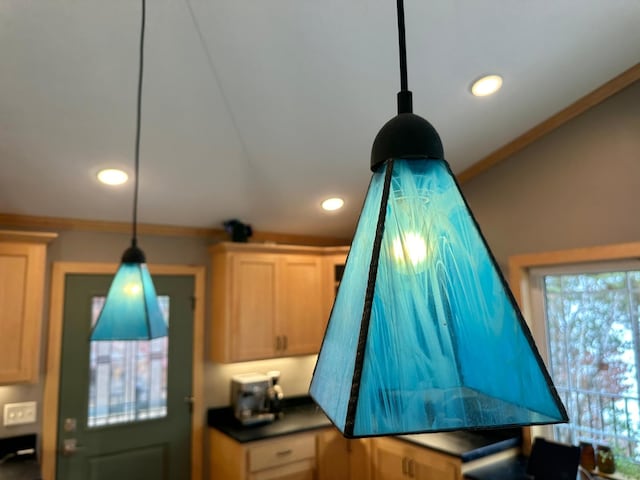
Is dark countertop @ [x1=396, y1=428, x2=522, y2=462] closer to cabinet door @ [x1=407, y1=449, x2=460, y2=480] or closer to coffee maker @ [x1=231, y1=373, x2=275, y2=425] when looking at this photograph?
cabinet door @ [x1=407, y1=449, x2=460, y2=480]

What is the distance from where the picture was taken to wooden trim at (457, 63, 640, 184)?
2.54 metres

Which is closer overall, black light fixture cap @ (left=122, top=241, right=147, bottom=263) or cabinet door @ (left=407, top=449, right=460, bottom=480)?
black light fixture cap @ (left=122, top=241, right=147, bottom=263)

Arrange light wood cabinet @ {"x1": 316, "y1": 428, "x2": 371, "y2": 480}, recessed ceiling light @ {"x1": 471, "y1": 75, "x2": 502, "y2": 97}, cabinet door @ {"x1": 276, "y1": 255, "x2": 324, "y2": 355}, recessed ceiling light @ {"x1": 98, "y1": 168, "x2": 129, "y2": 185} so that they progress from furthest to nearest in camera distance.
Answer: cabinet door @ {"x1": 276, "y1": 255, "x2": 324, "y2": 355}, light wood cabinet @ {"x1": 316, "y1": 428, "x2": 371, "y2": 480}, recessed ceiling light @ {"x1": 98, "y1": 168, "x2": 129, "y2": 185}, recessed ceiling light @ {"x1": 471, "y1": 75, "x2": 502, "y2": 97}

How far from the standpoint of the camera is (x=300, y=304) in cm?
378

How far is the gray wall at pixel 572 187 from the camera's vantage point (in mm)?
2531

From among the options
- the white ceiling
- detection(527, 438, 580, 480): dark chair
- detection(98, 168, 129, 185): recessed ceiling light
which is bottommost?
detection(527, 438, 580, 480): dark chair

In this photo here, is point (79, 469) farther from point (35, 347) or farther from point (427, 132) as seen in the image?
point (427, 132)

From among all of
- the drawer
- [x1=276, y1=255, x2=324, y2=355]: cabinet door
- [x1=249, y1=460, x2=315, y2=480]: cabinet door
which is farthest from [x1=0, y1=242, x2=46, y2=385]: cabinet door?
[x1=276, y1=255, x2=324, y2=355]: cabinet door

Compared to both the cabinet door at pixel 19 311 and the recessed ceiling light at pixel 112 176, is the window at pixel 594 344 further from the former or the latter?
the cabinet door at pixel 19 311

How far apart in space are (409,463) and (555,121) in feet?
7.60

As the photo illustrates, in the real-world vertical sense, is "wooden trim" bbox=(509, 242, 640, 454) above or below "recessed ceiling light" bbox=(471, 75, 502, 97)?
below

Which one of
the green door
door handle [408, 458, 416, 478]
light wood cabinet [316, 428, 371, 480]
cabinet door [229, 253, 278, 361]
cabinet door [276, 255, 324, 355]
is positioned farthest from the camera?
cabinet door [276, 255, 324, 355]

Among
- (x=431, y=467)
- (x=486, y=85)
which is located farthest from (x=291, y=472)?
(x=486, y=85)

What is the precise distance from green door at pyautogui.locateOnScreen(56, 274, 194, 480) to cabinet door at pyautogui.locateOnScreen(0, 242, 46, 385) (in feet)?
1.24
